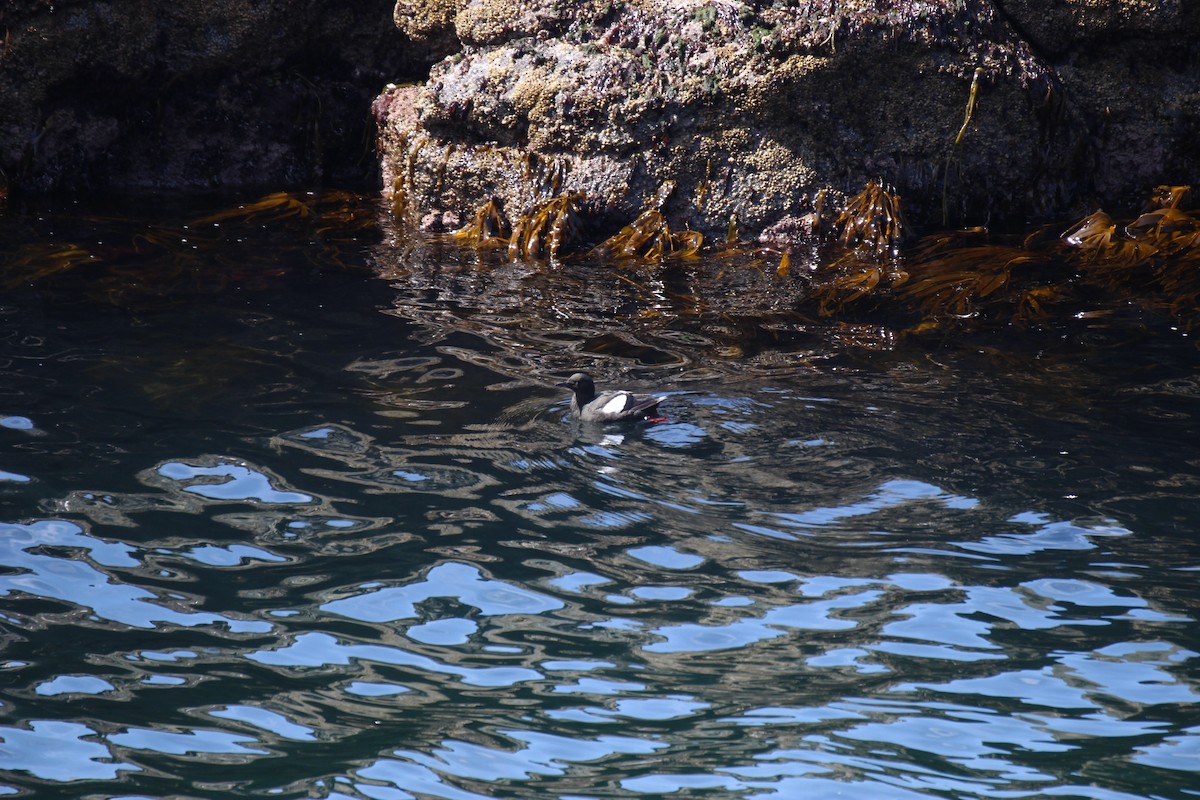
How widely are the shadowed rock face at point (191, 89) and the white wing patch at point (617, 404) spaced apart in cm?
649

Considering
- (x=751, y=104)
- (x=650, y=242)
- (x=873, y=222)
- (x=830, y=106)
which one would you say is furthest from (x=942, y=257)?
(x=650, y=242)

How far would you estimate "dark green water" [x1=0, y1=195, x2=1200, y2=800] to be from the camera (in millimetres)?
3432

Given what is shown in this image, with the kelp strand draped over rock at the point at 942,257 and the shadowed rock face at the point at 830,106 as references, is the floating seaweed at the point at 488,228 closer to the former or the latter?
the kelp strand draped over rock at the point at 942,257

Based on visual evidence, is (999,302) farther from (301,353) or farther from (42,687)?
(42,687)

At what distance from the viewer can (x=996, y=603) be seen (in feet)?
13.7

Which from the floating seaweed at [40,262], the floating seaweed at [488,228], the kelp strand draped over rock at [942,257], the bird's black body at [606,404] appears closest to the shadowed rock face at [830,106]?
the floating seaweed at [488,228]

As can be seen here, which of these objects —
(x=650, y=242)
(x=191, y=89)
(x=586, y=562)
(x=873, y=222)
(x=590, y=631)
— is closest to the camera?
(x=590, y=631)

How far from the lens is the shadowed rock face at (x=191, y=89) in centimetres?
1016

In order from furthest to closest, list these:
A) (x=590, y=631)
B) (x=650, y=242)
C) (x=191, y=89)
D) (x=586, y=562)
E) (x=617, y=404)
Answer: (x=191, y=89), (x=650, y=242), (x=617, y=404), (x=586, y=562), (x=590, y=631)

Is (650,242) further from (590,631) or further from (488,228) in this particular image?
(590,631)

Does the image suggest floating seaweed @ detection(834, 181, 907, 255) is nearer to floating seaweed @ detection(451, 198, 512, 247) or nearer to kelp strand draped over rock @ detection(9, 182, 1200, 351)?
kelp strand draped over rock @ detection(9, 182, 1200, 351)

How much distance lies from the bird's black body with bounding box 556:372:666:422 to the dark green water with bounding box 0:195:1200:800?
0.37 feet

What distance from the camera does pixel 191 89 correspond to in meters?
11.1

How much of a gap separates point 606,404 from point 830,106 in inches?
189
